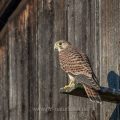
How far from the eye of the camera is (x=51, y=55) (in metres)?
9.62

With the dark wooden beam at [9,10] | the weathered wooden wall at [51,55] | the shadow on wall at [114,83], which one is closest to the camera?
the shadow on wall at [114,83]

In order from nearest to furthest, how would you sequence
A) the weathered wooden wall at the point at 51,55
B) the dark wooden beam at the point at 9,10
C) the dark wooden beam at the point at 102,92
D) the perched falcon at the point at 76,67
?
the dark wooden beam at the point at 102,92, the perched falcon at the point at 76,67, the weathered wooden wall at the point at 51,55, the dark wooden beam at the point at 9,10

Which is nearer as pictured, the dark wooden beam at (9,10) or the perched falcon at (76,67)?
the perched falcon at (76,67)

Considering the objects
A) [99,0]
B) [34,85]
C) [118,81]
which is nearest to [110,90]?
[118,81]

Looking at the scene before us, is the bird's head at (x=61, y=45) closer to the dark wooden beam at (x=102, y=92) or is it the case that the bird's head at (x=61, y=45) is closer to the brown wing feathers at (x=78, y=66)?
the brown wing feathers at (x=78, y=66)

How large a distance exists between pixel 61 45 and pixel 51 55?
0.78 m

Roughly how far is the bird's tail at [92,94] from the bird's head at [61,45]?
0.94 meters

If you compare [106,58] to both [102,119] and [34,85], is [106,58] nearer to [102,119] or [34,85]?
[102,119]

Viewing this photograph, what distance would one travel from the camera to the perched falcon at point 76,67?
7.86 meters

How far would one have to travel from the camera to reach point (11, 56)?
33.2 ft

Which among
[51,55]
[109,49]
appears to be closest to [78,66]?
[109,49]

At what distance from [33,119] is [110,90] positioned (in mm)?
2359

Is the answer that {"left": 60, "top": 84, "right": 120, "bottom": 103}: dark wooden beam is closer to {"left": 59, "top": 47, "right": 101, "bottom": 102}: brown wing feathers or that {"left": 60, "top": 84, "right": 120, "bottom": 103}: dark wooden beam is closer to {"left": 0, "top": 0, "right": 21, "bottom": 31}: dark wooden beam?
{"left": 59, "top": 47, "right": 101, "bottom": 102}: brown wing feathers

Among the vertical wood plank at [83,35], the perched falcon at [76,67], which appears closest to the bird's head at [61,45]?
the perched falcon at [76,67]
